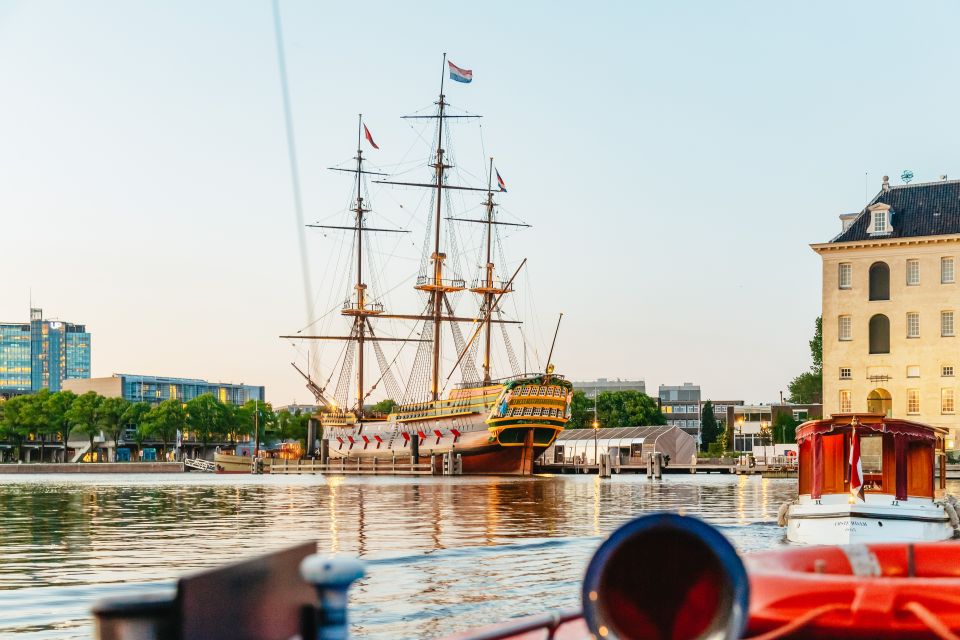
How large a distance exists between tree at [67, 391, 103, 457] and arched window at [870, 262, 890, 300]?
99.9 meters

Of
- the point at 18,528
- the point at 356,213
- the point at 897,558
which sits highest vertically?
the point at 356,213

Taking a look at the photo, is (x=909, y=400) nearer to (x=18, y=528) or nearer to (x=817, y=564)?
(x=18, y=528)

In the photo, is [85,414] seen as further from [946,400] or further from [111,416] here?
[946,400]

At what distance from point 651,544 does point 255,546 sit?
1863 cm

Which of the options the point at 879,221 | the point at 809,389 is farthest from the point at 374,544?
the point at 809,389

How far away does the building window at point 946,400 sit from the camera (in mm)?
71625

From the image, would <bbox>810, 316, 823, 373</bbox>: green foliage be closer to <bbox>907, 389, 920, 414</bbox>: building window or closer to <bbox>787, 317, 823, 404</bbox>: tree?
<bbox>787, 317, 823, 404</bbox>: tree

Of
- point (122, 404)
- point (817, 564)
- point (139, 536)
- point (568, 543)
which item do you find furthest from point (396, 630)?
point (122, 404)

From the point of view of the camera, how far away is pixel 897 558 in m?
6.21

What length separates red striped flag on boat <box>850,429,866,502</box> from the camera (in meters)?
21.2

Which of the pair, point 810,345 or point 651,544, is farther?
point 810,345

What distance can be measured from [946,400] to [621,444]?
119 ft

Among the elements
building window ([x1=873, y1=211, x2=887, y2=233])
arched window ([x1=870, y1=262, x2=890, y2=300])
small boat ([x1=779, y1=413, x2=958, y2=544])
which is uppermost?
building window ([x1=873, y1=211, x2=887, y2=233])

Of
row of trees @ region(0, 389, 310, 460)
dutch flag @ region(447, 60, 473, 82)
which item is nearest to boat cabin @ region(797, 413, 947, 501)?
dutch flag @ region(447, 60, 473, 82)
